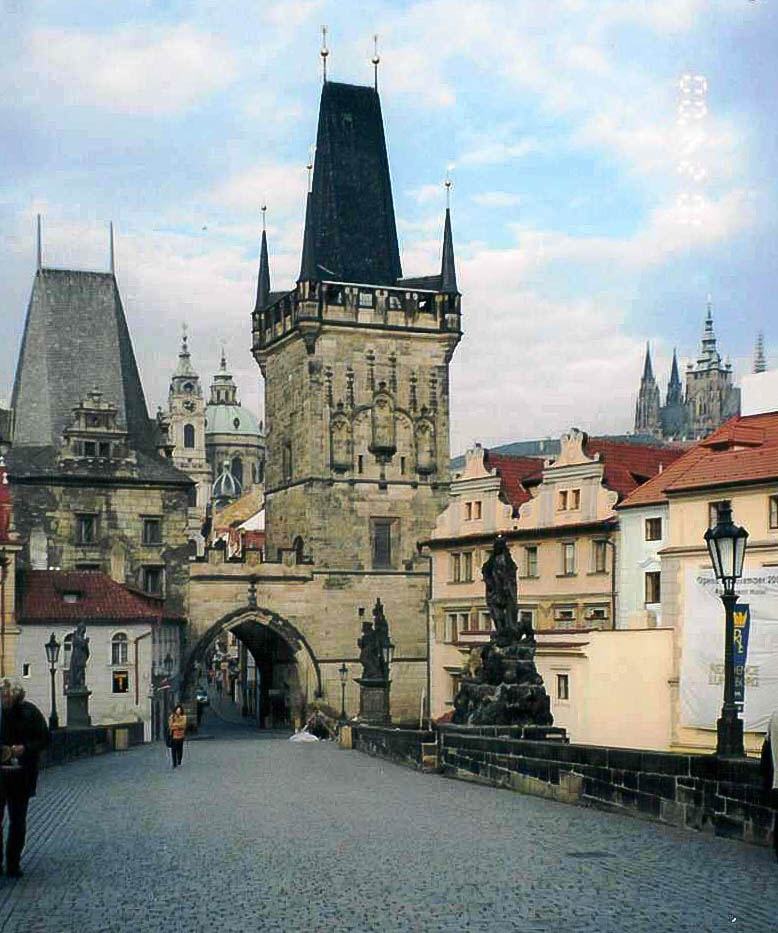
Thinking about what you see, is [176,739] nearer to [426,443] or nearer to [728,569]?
[728,569]

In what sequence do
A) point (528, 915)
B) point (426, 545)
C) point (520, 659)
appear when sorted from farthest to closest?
point (426, 545) → point (520, 659) → point (528, 915)

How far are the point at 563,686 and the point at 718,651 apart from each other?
25.5ft

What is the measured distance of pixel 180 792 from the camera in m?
21.3

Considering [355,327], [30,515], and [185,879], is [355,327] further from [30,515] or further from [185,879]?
[185,879]

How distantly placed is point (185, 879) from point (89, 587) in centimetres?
4750

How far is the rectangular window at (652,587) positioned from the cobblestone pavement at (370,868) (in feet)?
103

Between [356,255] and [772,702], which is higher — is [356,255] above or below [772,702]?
above

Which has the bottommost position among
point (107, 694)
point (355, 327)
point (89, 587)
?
point (107, 694)

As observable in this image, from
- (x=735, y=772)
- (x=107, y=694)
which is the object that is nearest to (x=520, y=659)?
(x=735, y=772)

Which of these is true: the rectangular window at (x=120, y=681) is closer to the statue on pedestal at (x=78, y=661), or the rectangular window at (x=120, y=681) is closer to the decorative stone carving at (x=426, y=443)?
the statue on pedestal at (x=78, y=661)

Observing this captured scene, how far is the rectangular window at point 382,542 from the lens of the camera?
2776 inches

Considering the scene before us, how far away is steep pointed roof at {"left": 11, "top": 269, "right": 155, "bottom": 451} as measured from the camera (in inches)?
2633

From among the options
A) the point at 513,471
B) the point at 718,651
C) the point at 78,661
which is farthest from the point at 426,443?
the point at 718,651

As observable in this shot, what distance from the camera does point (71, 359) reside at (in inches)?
2687
